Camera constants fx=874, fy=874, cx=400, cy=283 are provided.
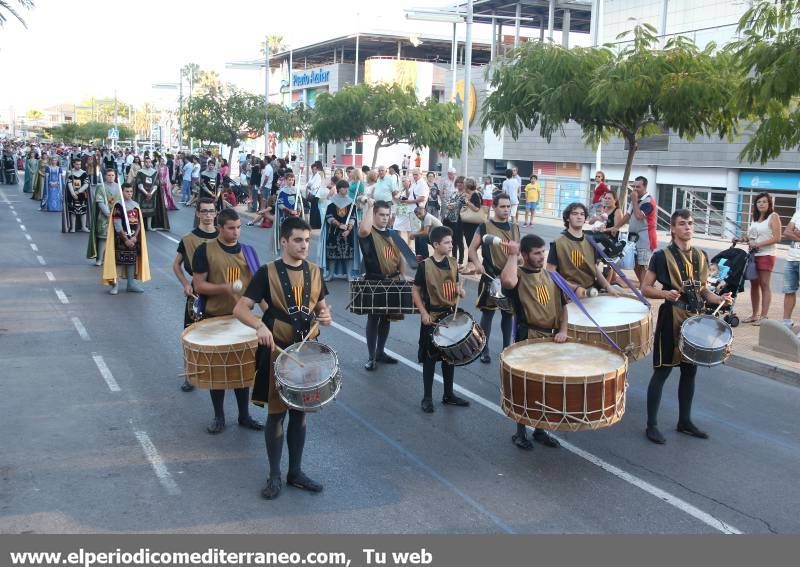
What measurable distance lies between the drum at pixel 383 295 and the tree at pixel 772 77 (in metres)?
5.14

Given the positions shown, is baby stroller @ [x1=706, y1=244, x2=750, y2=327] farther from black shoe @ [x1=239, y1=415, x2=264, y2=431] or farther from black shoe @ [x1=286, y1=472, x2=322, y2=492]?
black shoe @ [x1=286, y1=472, x2=322, y2=492]

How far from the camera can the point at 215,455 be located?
22.9 feet

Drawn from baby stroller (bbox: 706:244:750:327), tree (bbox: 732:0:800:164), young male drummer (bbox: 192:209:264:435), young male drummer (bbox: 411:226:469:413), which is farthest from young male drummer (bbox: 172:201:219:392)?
tree (bbox: 732:0:800:164)

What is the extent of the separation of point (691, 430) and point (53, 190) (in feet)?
89.9

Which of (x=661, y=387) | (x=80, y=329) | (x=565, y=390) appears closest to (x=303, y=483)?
(x=565, y=390)

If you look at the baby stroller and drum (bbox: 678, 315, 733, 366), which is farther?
the baby stroller

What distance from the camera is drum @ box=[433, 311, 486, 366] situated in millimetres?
7738

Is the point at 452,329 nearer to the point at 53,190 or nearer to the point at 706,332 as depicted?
the point at 706,332

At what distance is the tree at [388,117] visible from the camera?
3114 cm

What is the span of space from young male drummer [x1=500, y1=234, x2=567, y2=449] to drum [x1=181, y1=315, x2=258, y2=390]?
218 centimetres

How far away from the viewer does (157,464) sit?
22.1 feet

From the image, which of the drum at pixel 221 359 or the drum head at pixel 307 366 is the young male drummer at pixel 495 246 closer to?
the drum at pixel 221 359

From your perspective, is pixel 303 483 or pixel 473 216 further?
pixel 473 216

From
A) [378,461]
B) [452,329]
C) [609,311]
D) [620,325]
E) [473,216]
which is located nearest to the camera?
[378,461]
